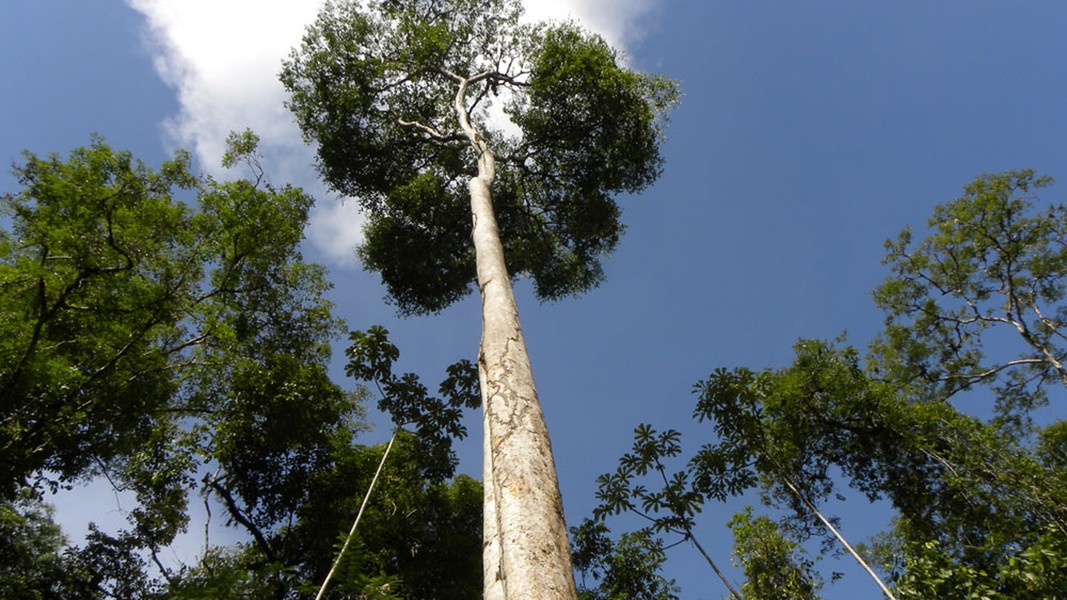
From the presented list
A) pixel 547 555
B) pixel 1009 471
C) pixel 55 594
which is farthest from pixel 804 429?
pixel 55 594

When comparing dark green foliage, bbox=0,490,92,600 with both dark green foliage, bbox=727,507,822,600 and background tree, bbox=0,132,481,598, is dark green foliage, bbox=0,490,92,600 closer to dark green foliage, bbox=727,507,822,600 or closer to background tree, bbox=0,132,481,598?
background tree, bbox=0,132,481,598

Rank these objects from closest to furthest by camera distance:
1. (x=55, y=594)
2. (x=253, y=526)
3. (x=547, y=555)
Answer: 1. (x=547, y=555)
2. (x=55, y=594)
3. (x=253, y=526)

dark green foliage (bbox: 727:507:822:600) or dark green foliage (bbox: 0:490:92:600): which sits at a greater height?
dark green foliage (bbox: 0:490:92:600)

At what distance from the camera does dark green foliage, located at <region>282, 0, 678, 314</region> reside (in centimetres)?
1185

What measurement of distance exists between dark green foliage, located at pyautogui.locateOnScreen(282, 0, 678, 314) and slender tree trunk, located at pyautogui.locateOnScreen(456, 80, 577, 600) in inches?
296

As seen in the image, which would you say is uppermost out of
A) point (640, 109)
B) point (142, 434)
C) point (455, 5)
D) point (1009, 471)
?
point (455, 5)

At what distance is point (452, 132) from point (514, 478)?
9977 mm

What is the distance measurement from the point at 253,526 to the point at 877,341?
53.6ft

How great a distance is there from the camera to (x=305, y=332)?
40.9 ft

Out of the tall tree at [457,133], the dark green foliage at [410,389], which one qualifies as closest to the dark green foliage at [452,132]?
the tall tree at [457,133]

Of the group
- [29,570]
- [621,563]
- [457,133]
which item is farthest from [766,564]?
[29,570]

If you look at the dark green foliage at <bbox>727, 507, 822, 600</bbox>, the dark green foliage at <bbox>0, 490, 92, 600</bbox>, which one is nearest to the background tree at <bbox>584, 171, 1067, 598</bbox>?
the dark green foliage at <bbox>727, 507, 822, 600</bbox>

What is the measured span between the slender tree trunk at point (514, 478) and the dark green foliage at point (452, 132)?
7526 millimetres

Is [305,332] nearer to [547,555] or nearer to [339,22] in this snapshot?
[339,22]
